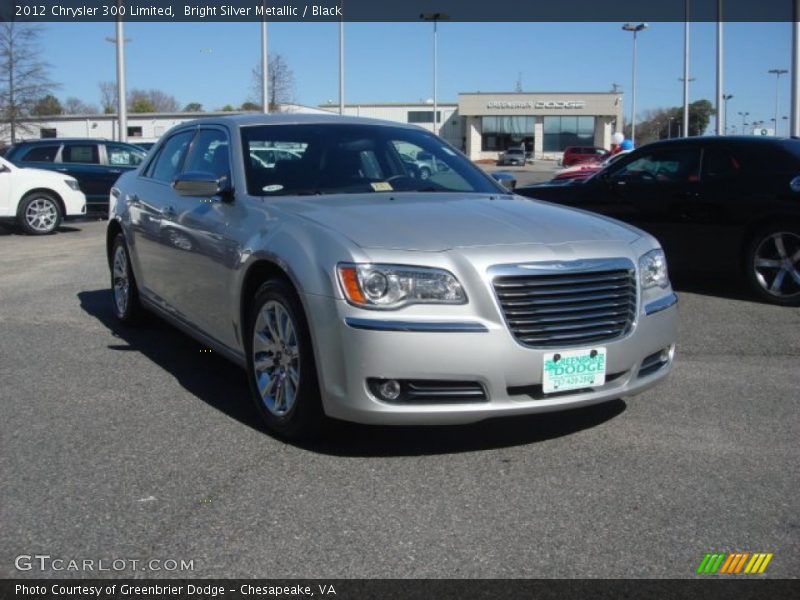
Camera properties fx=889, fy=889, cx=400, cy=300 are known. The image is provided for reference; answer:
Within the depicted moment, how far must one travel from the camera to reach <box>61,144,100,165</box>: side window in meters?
18.3

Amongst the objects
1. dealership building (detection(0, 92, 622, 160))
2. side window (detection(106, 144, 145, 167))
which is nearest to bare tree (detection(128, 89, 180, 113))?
dealership building (detection(0, 92, 622, 160))

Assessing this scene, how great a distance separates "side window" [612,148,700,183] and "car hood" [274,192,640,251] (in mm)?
4264

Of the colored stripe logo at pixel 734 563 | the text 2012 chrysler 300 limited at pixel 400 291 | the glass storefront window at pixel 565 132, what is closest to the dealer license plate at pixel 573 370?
the text 2012 chrysler 300 limited at pixel 400 291

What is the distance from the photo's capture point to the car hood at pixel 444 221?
4121 mm

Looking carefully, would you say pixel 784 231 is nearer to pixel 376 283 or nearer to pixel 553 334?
pixel 553 334

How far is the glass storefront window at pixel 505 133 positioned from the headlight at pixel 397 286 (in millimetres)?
75105

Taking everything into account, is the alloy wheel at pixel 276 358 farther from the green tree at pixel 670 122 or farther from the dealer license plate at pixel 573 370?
the green tree at pixel 670 122

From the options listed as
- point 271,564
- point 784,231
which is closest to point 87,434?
point 271,564

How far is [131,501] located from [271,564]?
0.86 meters

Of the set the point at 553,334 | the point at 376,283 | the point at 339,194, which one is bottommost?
the point at 553,334

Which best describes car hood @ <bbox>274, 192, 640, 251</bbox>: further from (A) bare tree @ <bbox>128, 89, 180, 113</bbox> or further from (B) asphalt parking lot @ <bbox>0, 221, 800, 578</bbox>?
(A) bare tree @ <bbox>128, 89, 180, 113</bbox>

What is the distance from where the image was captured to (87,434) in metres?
4.55

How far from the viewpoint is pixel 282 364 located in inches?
174

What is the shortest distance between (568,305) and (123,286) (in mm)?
4319
